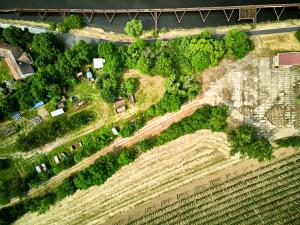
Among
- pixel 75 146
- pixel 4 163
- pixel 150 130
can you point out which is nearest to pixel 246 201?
pixel 150 130

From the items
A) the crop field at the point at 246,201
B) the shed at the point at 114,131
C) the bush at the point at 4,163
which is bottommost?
the crop field at the point at 246,201

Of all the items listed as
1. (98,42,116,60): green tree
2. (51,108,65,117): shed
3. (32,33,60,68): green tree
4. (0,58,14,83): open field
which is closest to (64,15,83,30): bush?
(32,33,60,68): green tree

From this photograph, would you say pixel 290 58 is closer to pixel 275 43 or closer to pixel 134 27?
pixel 275 43

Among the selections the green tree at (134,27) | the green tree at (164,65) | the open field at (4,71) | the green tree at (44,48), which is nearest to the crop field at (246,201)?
the green tree at (164,65)

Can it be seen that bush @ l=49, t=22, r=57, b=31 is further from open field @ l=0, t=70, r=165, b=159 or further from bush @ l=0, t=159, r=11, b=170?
bush @ l=0, t=159, r=11, b=170

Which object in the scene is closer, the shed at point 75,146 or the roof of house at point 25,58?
the roof of house at point 25,58

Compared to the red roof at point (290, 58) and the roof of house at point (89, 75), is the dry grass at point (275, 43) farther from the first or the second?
the roof of house at point (89, 75)
